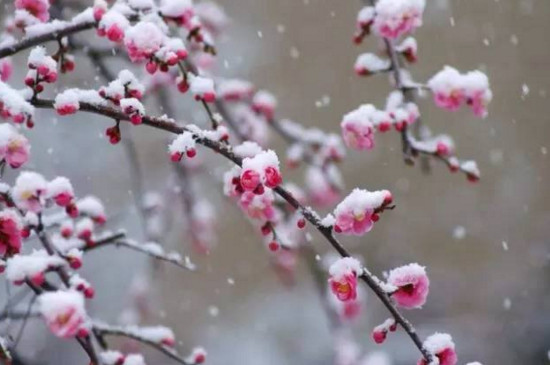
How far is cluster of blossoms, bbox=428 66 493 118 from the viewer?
2.03 meters

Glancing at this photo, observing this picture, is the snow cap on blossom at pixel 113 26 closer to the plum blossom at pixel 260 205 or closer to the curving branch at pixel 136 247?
the plum blossom at pixel 260 205

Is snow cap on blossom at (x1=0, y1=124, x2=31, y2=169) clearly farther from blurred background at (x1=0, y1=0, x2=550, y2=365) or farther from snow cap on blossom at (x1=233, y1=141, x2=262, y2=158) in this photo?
blurred background at (x1=0, y1=0, x2=550, y2=365)

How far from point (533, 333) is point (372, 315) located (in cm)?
231

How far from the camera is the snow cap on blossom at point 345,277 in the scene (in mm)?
1357

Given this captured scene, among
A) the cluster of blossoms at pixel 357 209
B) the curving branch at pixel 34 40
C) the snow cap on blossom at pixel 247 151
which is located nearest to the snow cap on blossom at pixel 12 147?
the curving branch at pixel 34 40

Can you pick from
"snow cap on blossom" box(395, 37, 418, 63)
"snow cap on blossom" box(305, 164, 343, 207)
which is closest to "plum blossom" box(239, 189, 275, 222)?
"snow cap on blossom" box(395, 37, 418, 63)

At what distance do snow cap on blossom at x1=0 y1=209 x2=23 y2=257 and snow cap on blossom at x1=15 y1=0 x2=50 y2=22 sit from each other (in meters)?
0.53

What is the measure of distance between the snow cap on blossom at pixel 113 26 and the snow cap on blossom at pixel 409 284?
72 cm

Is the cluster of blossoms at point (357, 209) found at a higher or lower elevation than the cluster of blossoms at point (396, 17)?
lower

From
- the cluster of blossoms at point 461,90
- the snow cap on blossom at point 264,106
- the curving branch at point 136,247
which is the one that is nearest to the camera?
the curving branch at point 136,247

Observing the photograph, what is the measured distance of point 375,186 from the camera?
33.2 feet

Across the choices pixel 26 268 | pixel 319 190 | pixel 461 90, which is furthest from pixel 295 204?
pixel 319 190

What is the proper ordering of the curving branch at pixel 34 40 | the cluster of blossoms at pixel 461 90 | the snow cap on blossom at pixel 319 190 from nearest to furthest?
the curving branch at pixel 34 40 < the cluster of blossoms at pixel 461 90 < the snow cap on blossom at pixel 319 190

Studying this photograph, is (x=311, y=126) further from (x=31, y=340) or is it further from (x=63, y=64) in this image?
(x=63, y=64)
